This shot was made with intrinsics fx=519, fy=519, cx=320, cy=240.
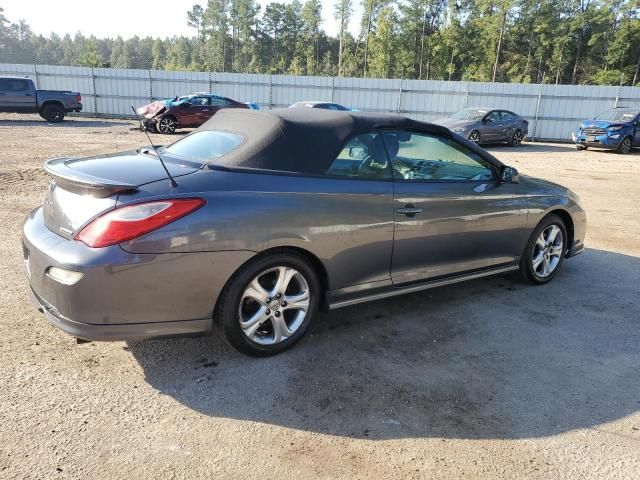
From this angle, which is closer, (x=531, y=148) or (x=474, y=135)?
(x=474, y=135)

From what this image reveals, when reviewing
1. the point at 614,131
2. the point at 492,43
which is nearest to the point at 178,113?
the point at 614,131

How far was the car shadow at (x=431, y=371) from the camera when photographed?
282 centimetres

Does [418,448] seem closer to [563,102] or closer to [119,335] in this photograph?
[119,335]

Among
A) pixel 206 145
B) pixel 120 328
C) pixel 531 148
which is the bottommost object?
pixel 531 148

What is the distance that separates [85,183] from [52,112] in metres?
22.6

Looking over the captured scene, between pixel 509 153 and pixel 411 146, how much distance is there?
50.3 feet

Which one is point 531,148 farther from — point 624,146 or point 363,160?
point 363,160

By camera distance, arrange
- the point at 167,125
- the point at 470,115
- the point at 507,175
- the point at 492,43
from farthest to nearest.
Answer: the point at 492,43 < the point at 167,125 < the point at 470,115 < the point at 507,175

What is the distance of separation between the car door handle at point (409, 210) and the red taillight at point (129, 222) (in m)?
1.58

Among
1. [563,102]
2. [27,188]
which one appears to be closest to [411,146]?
[27,188]

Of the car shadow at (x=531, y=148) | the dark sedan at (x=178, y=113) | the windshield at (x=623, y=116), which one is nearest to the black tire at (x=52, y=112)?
the dark sedan at (x=178, y=113)

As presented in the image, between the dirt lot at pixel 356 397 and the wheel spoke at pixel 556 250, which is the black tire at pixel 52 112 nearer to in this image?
the dirt lot at pixel 356 397

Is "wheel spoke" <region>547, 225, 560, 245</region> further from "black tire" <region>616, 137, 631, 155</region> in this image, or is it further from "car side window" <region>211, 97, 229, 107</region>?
"car side window" <region>211, 97, 229, 107</region>

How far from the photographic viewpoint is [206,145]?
146 inches
